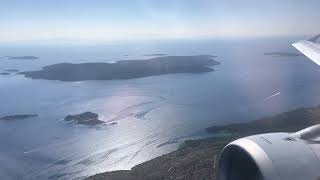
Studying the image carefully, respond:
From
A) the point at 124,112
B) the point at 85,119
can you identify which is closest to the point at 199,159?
the point at 85,119

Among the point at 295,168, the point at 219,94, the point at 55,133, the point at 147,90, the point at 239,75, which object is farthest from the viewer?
the point at 239,75

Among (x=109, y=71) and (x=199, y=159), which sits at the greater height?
(x=199, y=159)

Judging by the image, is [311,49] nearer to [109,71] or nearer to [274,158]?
[274,158]

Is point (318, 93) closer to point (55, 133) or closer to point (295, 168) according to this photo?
point (55, 133)

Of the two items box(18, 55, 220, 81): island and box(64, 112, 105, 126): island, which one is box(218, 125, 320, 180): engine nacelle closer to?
box(64, 112, 105, 126): island

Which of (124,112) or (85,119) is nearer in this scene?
(85,119)

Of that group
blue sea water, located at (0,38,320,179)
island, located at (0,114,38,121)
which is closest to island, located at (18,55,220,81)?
blue sea water, located at (0,38,320,179)

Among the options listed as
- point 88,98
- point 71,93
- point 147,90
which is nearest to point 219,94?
point 147,90
